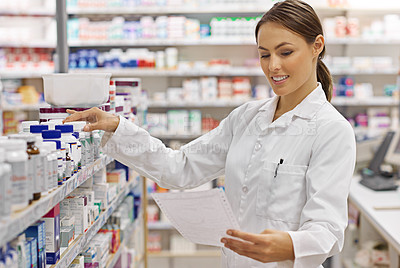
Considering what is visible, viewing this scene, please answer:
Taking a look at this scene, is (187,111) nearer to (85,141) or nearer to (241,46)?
(241,46)

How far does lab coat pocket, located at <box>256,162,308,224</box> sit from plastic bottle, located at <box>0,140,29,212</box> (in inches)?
34.1

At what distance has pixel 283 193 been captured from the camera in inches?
67.5

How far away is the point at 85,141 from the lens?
75.1 inches

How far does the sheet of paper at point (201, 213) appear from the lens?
157 centimetres

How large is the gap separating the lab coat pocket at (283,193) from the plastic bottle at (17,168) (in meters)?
0.87

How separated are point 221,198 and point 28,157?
2.02ft

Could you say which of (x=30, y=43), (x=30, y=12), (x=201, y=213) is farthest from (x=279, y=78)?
(x=30, y=12)

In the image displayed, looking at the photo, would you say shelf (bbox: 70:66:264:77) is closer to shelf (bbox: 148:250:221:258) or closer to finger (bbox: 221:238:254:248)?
shelf (bbox: 148:250:221:258)

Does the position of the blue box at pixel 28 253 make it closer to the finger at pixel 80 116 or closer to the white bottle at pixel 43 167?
the white bottle at pixel 43 167

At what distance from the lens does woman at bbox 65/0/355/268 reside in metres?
1.52

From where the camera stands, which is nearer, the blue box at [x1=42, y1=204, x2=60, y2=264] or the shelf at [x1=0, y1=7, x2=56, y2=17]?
the blue box at [x1=42, y1=204, x2=60, y2=264]

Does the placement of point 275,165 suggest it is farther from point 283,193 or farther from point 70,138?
point 70,138

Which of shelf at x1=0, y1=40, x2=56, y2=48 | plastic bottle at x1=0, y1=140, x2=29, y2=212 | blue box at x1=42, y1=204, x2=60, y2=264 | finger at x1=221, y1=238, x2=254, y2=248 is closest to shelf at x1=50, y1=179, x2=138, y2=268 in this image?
blue box at x1=42, y1=204, x2=60, y2=264

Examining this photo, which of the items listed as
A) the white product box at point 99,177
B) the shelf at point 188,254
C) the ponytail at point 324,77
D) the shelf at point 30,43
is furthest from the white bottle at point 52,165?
the shelf at point 30,43
